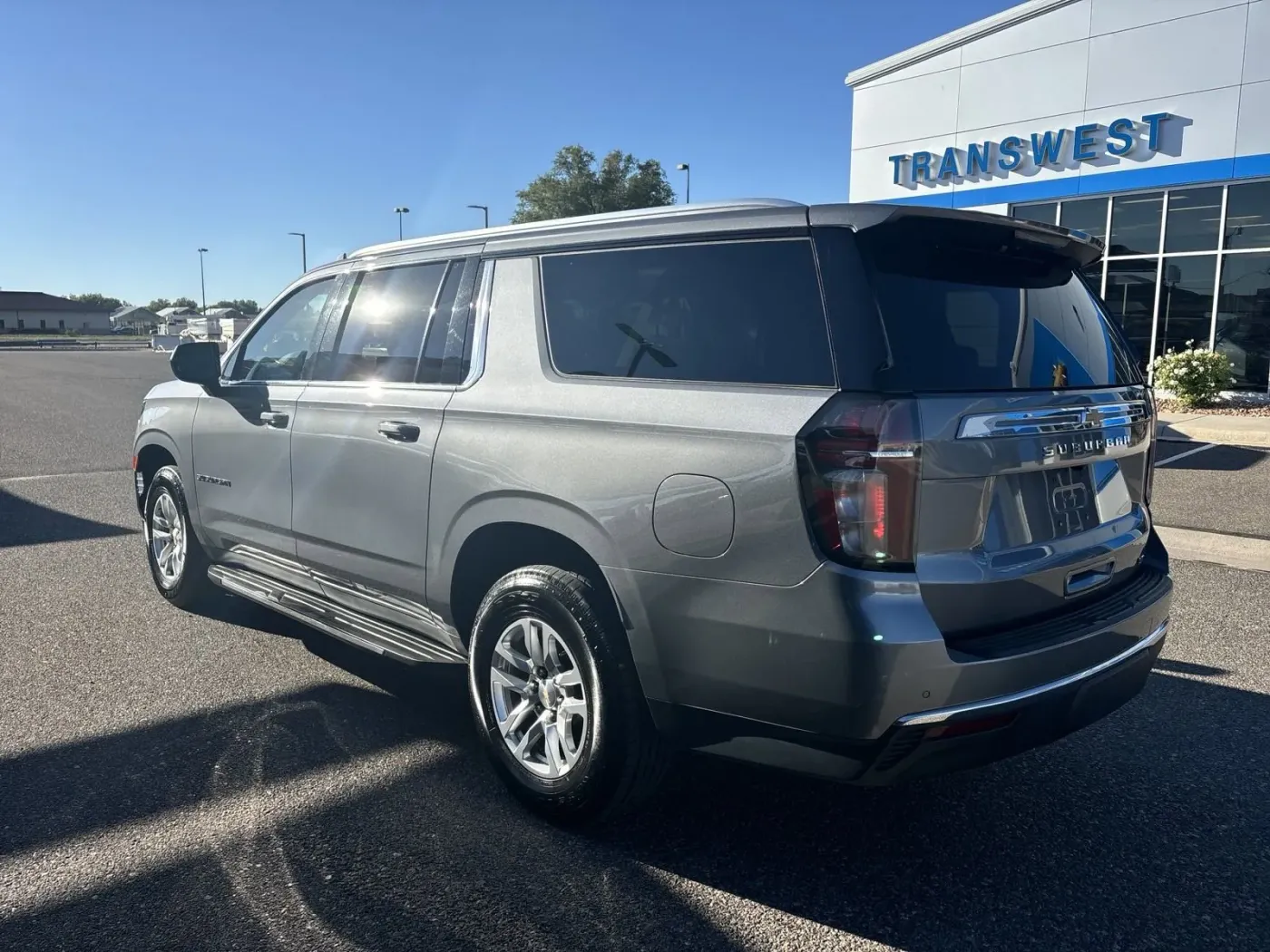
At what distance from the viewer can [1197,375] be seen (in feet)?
53.0

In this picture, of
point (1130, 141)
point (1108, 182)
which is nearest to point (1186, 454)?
point (1108, 182)

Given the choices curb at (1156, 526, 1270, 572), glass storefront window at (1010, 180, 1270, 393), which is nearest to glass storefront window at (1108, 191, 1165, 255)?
glass storefront window at (1010, 180, 1270, 393)

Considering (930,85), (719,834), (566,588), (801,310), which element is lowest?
(719,834)

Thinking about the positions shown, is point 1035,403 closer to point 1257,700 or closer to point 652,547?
point 652,547

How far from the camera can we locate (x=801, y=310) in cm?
265

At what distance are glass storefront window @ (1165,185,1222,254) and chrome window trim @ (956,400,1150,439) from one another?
16.7m

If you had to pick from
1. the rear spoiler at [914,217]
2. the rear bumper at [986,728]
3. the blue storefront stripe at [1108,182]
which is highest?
the blue storefront stripe at [1108,182]

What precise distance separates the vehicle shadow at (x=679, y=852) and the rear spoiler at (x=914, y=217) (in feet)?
6.25

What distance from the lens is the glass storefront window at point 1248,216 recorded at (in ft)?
53.5

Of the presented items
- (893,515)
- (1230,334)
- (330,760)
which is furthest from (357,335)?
(1230,334)

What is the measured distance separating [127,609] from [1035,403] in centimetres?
503

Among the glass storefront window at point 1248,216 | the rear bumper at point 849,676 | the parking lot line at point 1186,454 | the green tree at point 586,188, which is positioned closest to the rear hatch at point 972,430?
the rear bumper at point 849,676

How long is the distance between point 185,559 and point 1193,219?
17971 millimetres

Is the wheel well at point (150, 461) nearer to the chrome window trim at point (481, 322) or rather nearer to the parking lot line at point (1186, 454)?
the chrome window trim at point (481, 322)
